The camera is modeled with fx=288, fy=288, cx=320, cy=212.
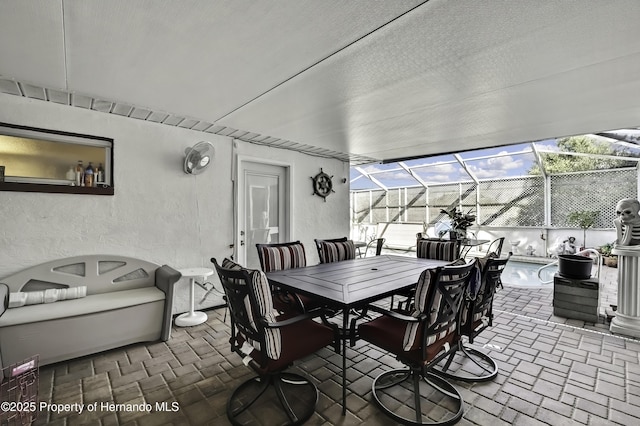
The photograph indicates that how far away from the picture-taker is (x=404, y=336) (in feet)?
6.21

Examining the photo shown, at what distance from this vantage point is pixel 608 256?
22.5 feet

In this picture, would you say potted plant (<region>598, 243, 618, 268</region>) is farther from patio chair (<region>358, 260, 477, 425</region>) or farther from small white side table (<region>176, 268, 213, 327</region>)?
small white side table (<region>176, 268, 213, 327</region>)

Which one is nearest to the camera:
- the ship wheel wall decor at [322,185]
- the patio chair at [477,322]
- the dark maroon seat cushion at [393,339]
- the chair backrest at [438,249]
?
the dark maroon seat cushion at [393,339]

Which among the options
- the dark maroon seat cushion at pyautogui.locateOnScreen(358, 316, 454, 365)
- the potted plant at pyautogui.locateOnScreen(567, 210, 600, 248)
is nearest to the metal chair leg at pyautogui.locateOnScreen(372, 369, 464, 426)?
the dark maroon seat cushion at pyautogui.locateOnScreen(358, 316, 454, 365)

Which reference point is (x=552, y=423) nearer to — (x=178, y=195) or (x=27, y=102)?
(x=178, y=195)

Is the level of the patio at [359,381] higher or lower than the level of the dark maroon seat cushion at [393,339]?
lower

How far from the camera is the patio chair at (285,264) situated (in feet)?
9.31

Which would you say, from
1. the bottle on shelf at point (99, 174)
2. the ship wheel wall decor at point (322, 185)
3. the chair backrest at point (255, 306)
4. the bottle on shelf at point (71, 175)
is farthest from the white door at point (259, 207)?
the chair backrest at point (255, 306)

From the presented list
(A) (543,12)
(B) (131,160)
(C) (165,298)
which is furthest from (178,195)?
(A) (543,12)

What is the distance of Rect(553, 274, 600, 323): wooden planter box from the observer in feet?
11.6

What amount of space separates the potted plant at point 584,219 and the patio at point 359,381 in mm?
5300

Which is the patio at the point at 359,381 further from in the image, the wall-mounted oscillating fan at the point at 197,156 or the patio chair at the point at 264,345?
the wall-mounted oscillating fan at the point at 197,156

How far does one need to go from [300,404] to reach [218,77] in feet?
8.41

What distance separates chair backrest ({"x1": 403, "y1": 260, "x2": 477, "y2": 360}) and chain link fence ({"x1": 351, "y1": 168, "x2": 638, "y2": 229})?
316 inches
